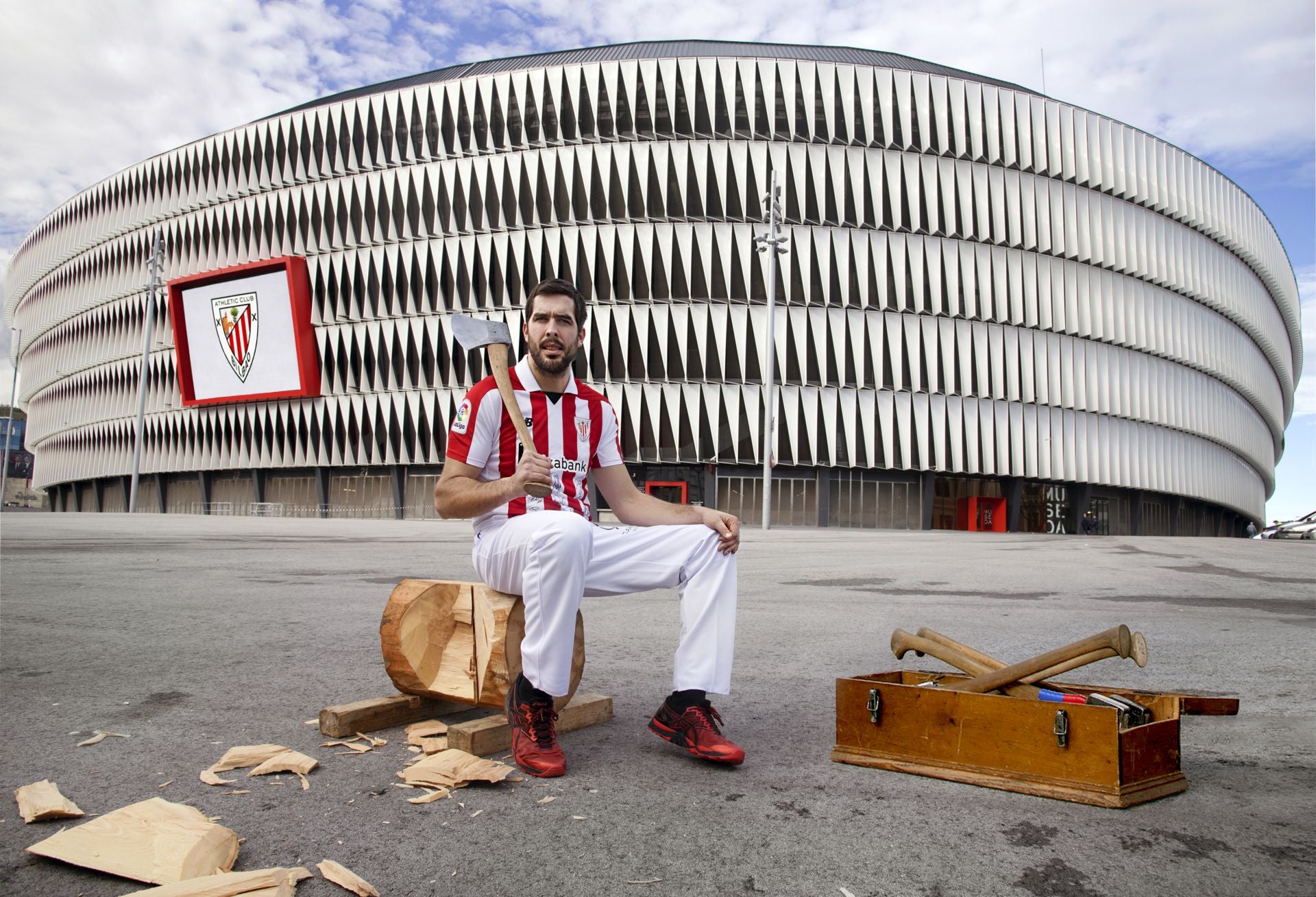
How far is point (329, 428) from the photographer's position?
174 feet

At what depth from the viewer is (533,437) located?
4023mm

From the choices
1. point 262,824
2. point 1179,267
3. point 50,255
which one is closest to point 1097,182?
point 1179,267

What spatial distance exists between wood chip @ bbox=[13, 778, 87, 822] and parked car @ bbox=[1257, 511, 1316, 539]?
1826 inches

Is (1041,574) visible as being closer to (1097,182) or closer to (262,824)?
(262,824)

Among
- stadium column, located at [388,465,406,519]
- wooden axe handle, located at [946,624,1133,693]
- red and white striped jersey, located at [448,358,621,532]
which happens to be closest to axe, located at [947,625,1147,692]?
wooden axe handle, located at [946,624,1133,693]

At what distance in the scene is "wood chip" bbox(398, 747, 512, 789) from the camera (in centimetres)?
324

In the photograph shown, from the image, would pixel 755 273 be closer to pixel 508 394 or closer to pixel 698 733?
pixel 508 394

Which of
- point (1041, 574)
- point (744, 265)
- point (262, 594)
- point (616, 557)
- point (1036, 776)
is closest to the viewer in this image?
point (1036, 776)

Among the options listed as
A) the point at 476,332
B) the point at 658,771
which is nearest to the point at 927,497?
the point at 476,332

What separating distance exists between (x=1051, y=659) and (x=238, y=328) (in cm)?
5748

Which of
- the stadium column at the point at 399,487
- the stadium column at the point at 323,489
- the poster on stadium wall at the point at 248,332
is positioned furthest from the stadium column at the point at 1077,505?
the poster on stadium wall at the point at 248,332

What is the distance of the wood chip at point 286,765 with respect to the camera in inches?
130

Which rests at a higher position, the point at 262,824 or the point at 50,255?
the point at 50,255

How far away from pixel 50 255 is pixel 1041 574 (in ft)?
265
